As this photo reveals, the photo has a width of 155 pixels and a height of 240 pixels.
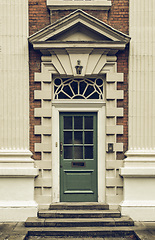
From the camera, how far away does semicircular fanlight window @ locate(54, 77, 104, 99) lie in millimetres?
7265

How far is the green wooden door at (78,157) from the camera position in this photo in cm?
722

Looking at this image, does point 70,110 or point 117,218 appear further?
point 70,110

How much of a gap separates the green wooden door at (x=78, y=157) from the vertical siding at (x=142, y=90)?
3.59ft

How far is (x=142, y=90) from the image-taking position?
7070 millimetres

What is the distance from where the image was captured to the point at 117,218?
21.9 feet

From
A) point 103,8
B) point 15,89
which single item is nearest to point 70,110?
point 15,89

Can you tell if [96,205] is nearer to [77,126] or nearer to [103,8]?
[77,126]

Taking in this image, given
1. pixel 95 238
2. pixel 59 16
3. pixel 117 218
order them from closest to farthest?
pixel 95 238 < pixel 117 218 < pixel 59 16

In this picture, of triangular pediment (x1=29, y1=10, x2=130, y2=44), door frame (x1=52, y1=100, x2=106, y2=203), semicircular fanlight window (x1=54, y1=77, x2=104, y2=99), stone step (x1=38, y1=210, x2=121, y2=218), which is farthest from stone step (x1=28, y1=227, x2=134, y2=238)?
triangular pediment (x1=29, y1=10, x2=130, y2=44)

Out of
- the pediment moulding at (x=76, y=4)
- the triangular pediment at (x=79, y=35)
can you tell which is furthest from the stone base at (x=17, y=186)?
the pediment moulding at (x=76, y=4)

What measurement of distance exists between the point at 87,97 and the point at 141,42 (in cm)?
207

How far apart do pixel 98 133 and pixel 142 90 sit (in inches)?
65.5

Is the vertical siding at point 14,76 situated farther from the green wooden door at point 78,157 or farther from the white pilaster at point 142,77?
the white pilaster at point 142,77

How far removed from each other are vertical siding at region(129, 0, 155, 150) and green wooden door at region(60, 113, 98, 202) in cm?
109
